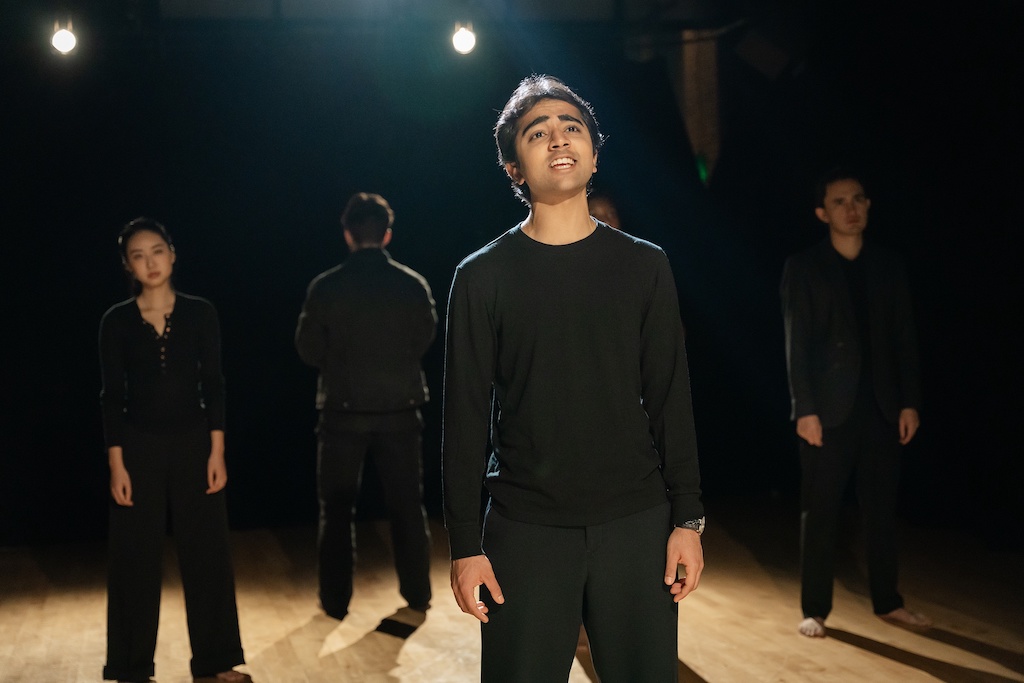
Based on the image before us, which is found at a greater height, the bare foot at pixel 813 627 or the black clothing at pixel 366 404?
the black clothing at pixel 366 404

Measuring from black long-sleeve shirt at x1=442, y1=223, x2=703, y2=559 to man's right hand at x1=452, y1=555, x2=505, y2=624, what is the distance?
27 millimetres

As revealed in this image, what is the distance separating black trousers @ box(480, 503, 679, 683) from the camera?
2.04 metres

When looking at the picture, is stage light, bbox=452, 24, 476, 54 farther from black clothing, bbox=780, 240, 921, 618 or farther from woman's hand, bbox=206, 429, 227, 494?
woman's hand, bbox=206, 429, 227, 494

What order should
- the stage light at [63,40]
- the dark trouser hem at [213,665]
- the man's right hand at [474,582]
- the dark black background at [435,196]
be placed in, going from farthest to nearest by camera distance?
the dark black background at [435,196] < the stage light at [63,40] < the dark trouser hem at [213,665] < the man's right hand at [474,582]

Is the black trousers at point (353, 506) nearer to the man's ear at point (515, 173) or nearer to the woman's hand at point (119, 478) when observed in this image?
the woman's hand at point (119, 478)

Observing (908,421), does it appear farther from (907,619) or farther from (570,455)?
(570,455)

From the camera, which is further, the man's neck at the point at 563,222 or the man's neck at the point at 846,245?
the man's neck at the point at 846,245

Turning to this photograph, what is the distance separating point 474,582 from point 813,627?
2.52 meters

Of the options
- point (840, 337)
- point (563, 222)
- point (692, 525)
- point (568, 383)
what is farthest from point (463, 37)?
point (692, 525)

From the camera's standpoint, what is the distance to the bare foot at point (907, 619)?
422 centimetres

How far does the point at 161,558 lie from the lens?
3824mm

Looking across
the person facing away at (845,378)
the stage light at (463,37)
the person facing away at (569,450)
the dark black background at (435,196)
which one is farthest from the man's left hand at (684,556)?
the stage light at (463,37)

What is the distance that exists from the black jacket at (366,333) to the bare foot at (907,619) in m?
2.03

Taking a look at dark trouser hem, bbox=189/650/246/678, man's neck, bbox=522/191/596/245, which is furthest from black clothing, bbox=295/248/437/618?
man's neck, bbox=522/191/596/245
